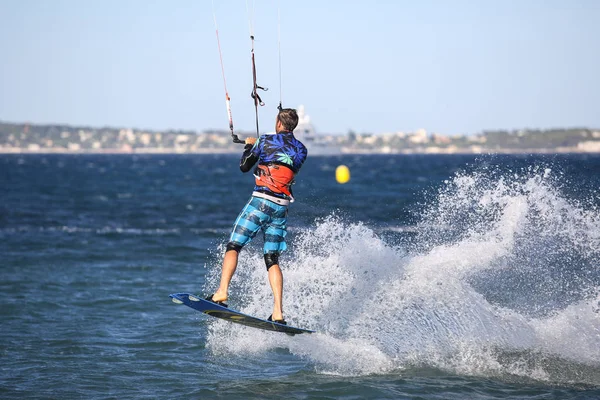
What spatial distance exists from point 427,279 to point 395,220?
21344mm

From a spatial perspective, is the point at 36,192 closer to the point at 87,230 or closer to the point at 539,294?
the point at 87,230

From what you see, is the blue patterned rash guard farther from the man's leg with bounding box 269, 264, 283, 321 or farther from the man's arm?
the man's leg with bounding box 269, 264, 283, 321

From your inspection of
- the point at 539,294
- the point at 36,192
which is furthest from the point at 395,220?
the point at 36,192

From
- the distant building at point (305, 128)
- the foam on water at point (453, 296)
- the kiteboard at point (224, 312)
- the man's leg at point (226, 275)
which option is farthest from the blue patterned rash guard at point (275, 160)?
the distant building at point (305, 128)

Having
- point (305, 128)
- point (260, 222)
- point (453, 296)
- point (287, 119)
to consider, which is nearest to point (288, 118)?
point (287, 119)

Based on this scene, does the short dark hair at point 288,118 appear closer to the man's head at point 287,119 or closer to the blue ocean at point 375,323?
the man's head at point 287,119

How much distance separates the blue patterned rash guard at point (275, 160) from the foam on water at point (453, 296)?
2330 millimetres

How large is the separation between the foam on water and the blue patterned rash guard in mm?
2330

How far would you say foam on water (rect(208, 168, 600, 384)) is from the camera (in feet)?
33.7

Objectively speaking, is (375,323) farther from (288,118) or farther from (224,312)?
(288,118)

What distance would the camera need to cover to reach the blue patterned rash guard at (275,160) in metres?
9.18

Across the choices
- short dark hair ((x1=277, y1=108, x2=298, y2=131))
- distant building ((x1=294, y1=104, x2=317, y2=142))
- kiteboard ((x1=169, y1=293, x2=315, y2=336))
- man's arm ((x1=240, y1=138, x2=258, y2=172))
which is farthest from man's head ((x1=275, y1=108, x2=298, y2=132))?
distant building ((x1=294, y1=104, x2=317, y2=142))

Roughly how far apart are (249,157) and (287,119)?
62 centimetres

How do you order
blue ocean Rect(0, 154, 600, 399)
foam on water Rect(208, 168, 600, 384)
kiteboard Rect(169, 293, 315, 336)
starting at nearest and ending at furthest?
kiteboard Rect(169, 293, 315, 336), blue ocean Rect(0, 154, 600, 399), foam on water Rect(208, 168, 600, 384)
